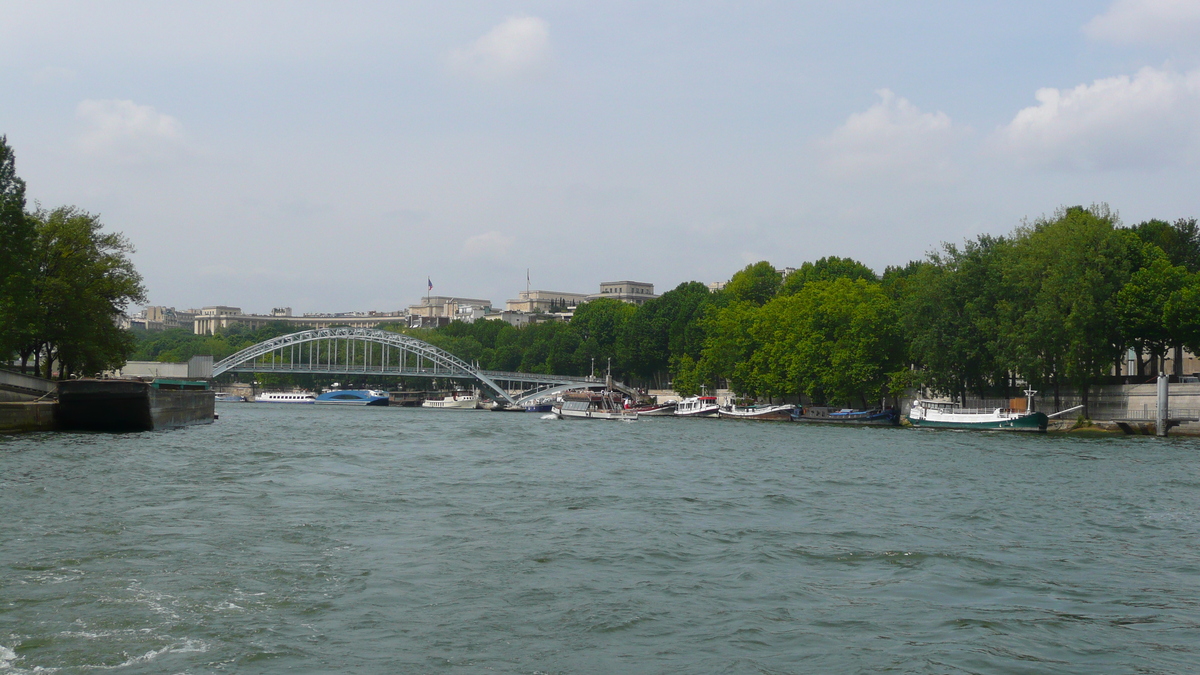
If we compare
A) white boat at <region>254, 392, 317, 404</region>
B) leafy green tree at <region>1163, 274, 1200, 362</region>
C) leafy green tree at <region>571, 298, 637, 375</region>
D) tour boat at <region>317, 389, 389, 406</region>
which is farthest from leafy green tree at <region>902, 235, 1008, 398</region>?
white boat at <region>254, 392, 317, 404</region>

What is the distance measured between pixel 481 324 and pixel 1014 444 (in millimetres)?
118134

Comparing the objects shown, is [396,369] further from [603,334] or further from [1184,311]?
[1184,311]

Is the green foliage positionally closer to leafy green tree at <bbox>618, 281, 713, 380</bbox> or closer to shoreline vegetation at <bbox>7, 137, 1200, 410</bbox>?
shoreline vegetation at <bbox>7, 137, 1200, 410</bbox>

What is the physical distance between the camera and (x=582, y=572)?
12539 mm

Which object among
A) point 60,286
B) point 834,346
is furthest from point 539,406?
point 60,286

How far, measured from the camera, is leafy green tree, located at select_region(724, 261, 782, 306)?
94.1 meters

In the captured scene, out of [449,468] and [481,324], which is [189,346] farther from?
[449,468]

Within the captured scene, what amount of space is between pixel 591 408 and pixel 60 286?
44798 millimetres

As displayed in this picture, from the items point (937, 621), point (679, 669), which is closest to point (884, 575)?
point (937, 621)

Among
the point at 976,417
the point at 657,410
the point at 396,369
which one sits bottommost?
the point at 657,410

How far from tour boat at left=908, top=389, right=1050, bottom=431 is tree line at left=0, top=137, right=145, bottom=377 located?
1617 inches

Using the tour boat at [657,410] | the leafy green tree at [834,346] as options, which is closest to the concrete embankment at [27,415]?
the leafy green tree at [834,346]

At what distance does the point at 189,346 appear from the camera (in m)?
168

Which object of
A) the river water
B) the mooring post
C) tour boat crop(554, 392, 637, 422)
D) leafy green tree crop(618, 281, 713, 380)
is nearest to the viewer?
the river water
